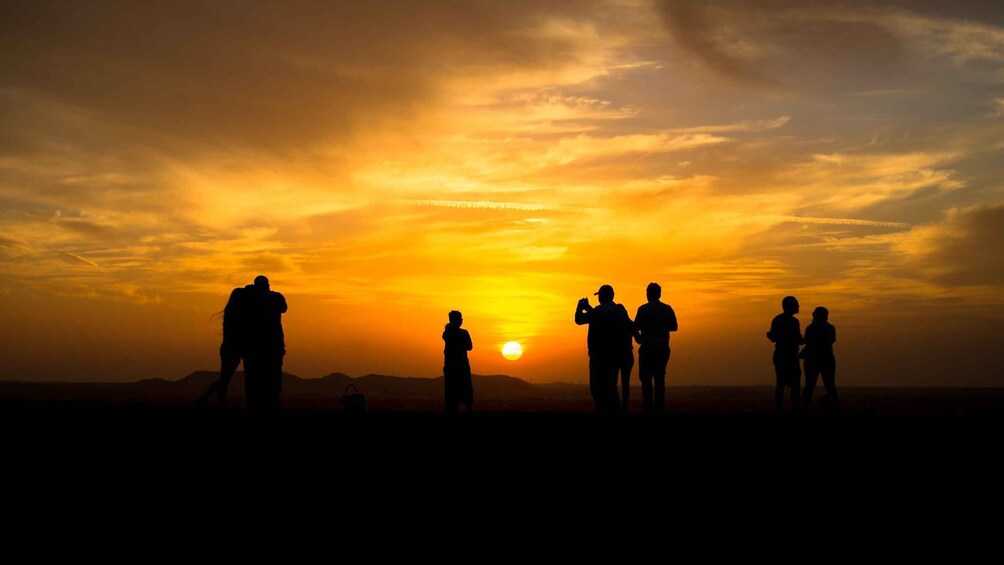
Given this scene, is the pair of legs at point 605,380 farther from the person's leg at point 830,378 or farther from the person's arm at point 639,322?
the person's leg at point 830,378

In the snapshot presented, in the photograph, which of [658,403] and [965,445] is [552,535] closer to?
[965,445]

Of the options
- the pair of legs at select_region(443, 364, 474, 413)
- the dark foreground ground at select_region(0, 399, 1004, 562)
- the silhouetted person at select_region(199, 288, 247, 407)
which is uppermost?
the silhouetted person at select_region(199, 288, 247, 407)

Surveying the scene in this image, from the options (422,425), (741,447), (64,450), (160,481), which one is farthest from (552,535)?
(422,425)

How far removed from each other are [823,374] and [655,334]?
415 centimetres

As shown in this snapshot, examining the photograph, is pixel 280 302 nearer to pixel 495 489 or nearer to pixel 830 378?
pixel 495 489

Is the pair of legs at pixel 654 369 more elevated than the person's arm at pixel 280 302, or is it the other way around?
the person's arm at pixel 280 302

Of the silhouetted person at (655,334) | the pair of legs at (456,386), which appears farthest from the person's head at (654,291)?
the pair of legs at (456,386)

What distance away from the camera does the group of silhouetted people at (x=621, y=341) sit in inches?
614

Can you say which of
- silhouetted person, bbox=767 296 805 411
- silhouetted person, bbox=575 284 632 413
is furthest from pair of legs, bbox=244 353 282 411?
A: silhouetted person, bbox=767 296 805 411

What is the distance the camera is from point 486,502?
305 inches

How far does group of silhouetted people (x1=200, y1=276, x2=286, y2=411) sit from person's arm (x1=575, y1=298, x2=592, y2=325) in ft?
16.9

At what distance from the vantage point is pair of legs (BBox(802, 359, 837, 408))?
1767 cm

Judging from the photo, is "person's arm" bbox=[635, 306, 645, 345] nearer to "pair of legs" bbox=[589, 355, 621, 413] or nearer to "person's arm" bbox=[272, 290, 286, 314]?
"pair of legs" bbox=[589, 355, 621, 413]

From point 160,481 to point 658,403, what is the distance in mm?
9653
